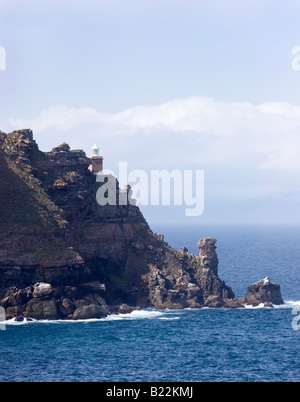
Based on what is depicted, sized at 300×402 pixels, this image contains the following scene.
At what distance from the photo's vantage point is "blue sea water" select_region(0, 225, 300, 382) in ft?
338

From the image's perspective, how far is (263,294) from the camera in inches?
6225

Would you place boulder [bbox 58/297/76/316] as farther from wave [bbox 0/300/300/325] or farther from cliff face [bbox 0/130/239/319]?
wave [bbox 0/300/300/325]

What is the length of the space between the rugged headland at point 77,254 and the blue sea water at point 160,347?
472 centimetres

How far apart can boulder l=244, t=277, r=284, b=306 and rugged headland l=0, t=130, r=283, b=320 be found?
0.21m

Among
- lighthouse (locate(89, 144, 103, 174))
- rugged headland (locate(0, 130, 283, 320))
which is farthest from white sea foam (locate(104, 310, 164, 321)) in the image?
lighthouse (locate(89, 144, 103, 174))

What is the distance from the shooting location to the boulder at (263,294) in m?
158

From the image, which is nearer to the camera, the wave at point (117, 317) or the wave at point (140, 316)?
the wave at point (117, 317)

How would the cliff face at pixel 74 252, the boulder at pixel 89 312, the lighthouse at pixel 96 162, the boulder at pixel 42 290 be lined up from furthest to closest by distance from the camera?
the lighthouse at pixel 96 162 → the cliff face at pixel 74 252 → the boulder at pixel 89 312 → the boulder at pixel 42 290

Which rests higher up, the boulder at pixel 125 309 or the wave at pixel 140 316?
the boulder at pixel 125 309

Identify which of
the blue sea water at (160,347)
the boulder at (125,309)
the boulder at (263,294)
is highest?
the boulder at (263,294)

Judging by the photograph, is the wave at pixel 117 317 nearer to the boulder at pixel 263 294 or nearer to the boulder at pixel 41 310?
the boulder at pixel 41 310

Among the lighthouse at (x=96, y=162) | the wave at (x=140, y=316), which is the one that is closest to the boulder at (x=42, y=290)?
the wave at (x=140, y=316)

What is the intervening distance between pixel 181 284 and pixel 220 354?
41.1 meters
